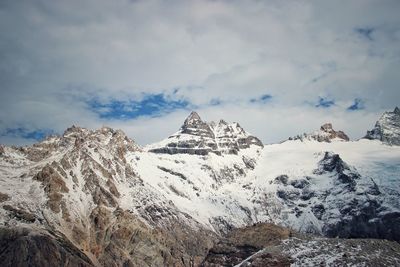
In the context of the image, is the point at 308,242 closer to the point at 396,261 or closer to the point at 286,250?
the point at 286,250

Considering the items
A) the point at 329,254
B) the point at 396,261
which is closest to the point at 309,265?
the point at 329,254

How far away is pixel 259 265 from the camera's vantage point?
388 ft

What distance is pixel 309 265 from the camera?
11281cm

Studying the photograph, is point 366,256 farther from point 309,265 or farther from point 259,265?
point 259,265

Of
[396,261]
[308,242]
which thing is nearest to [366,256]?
[396,261]

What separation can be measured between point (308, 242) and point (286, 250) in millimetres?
5569

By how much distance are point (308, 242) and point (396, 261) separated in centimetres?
1996

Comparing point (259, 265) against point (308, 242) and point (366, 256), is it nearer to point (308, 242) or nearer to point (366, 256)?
point (308, 242)

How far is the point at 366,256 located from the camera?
112m

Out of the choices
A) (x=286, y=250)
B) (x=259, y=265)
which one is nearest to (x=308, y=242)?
(x=286, y=250)

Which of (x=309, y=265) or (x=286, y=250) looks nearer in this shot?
(x=309, y=265)

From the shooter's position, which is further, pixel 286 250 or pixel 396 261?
pixel 286 250

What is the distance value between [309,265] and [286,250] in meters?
→ 9.82

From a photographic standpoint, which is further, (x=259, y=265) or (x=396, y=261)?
(x=259, y=265)
